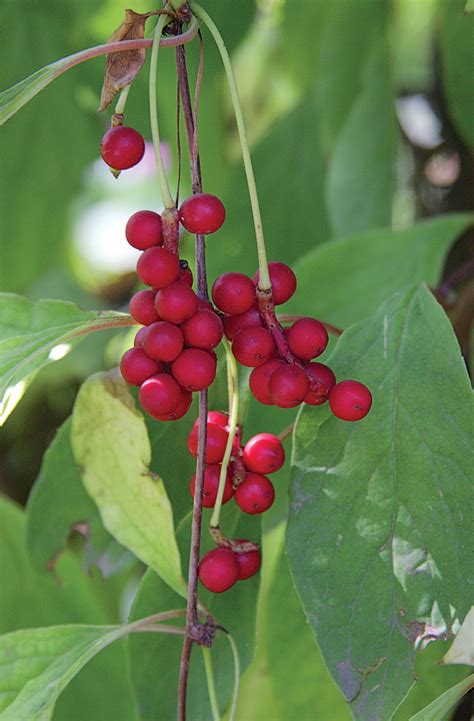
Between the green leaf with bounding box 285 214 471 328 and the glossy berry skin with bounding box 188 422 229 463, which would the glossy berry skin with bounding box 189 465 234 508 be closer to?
the glossy berry skin with bounding box 188 422 229 463

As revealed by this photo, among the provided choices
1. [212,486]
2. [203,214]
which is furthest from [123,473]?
[203,214]

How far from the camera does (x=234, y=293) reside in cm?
44

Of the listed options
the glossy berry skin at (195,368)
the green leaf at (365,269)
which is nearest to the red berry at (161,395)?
the glossy berry skin at (195,368)

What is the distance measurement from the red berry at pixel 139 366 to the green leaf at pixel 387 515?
0.09 m

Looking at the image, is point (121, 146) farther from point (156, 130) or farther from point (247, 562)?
point (247, 562)

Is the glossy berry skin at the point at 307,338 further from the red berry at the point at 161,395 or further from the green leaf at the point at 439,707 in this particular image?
the green leaf at the point at 439,707

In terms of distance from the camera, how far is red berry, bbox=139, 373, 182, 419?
440 mm

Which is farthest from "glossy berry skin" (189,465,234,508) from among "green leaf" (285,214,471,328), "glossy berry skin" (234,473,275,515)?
"green leaf" (285,214,471,328)

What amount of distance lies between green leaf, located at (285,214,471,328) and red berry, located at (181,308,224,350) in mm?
279

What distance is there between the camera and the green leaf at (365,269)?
0.71 metres

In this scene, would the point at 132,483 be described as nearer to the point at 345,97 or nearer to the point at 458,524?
the point at 458,524

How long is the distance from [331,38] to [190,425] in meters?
0.49

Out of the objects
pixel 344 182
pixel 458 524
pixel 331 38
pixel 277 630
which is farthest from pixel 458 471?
pixel 331 38

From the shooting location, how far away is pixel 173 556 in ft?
1.73
